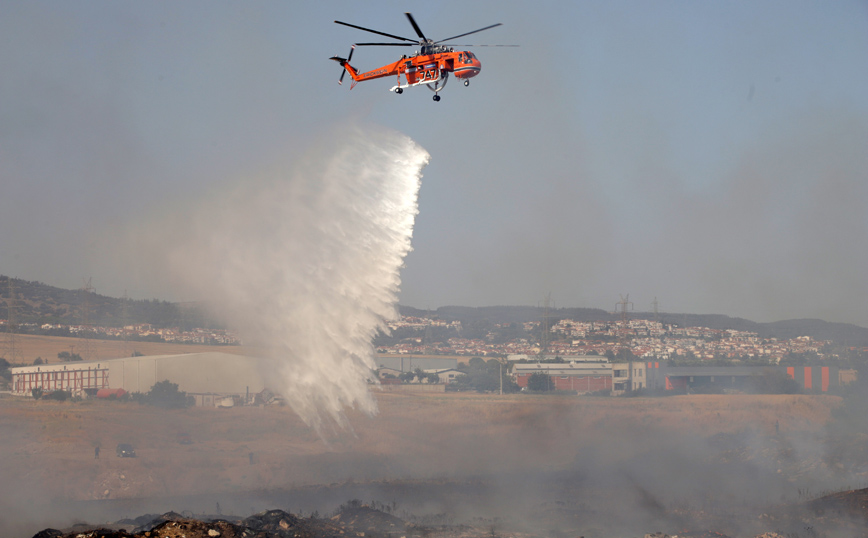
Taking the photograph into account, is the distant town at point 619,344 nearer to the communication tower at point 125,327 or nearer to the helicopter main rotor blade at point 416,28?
the communication tower at point 125,327

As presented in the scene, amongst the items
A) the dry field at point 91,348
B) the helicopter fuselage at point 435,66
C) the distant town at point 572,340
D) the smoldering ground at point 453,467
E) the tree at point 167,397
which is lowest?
the smoldering ground at point 453,467

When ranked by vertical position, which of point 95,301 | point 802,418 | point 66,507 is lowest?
point 66,507

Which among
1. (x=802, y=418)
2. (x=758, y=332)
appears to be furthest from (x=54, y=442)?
(x=758, y=332)

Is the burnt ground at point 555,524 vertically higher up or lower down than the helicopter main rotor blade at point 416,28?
lower down

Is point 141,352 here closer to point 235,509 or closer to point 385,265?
point 235,509

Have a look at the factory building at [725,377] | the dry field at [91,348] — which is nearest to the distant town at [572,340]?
the dry field at [91,348]

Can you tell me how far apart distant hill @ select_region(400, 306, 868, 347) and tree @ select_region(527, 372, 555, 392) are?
66.5 meters

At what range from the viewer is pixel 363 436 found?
50.9 metres

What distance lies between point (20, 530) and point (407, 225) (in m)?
23.8

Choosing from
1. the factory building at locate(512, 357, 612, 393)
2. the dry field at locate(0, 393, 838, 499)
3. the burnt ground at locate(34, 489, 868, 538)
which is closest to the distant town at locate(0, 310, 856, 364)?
the factory building at locate(512, 357, 612, 393)

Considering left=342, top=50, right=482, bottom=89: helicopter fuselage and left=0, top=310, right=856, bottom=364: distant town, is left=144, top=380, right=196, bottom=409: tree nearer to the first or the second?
left=0, top=310, right=856, bottom=364: distant town

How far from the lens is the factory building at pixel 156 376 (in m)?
59.3

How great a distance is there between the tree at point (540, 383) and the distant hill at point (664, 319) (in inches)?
2618

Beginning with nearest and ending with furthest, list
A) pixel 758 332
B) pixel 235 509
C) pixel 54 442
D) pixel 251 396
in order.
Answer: pixel 235 509 → pixel 54 442 → pixel 251 396 → pixel 758 332
